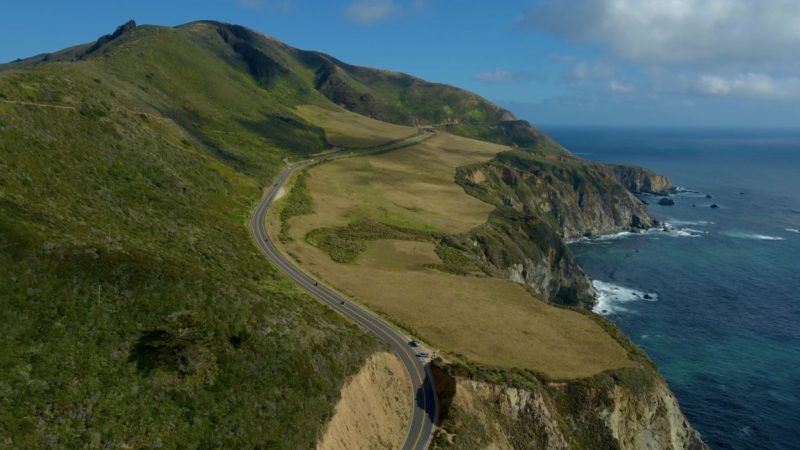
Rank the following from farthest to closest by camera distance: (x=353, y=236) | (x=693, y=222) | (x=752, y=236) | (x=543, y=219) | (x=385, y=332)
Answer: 1. (x=693, y=222)
2. (x=543, y=219)
3. (x=752, y=236)
4. (x=353, y=236)
5. (x=385, y=332)

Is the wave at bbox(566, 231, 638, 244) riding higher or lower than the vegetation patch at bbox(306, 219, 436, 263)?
lower

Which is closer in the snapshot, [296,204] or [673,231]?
[296,204]

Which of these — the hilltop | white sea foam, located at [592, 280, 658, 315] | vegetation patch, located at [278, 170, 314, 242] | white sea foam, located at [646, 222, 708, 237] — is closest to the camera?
the hilltop

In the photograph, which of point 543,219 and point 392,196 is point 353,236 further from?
point 543,219

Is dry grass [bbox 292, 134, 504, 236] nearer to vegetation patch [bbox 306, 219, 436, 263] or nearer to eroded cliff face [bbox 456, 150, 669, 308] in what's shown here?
vegetation patch [bbox 306, 219, 436, 263]

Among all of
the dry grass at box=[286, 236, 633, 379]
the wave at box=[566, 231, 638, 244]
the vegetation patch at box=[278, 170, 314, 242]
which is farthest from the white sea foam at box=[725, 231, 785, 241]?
the vegetation patch at box=[278, 170, 314, 242]

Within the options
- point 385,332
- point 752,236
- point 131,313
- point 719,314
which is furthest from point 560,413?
point 752,236

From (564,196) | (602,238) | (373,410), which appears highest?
(564,196)
